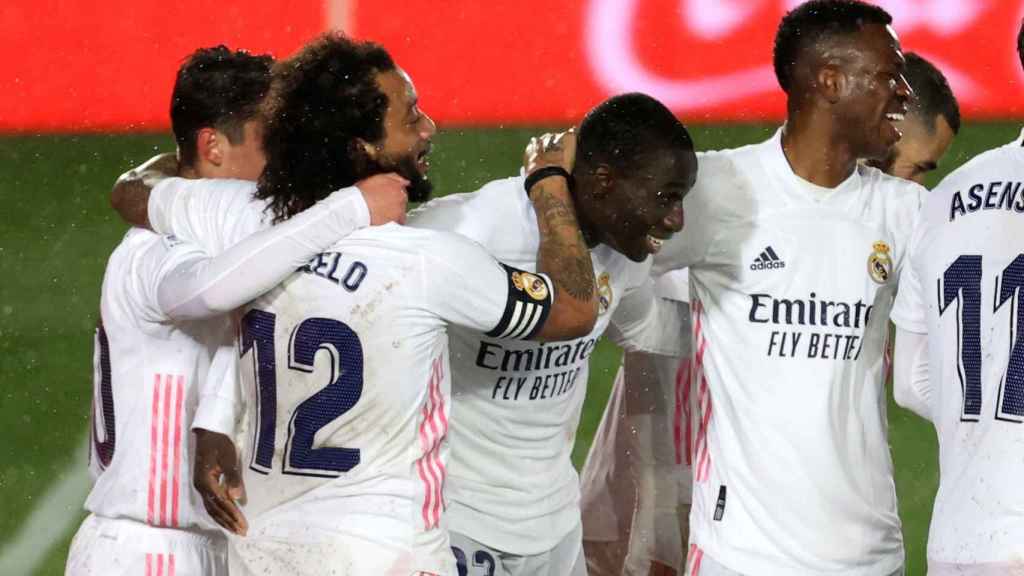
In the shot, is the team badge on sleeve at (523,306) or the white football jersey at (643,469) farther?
the white football jersey at (643,469)

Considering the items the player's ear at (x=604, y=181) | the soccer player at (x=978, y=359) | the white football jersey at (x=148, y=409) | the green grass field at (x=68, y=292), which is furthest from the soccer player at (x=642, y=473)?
the green grass field at (x=68, y=292)

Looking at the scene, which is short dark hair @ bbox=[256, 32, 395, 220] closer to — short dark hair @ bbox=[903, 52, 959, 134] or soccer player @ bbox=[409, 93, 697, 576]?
soccer player @ bbox=[409, 93, 697, 576]

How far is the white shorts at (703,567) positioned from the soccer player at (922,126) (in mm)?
1353

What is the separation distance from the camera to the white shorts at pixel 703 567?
14.0 ft

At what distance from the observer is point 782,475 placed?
4.22 m

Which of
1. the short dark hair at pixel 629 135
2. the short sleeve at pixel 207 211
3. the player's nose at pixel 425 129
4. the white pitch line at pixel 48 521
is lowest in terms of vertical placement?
the white pitch line at pixel 48 521

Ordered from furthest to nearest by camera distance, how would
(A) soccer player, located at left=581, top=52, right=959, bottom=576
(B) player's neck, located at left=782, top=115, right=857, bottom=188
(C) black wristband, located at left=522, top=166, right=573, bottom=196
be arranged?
1. (A) soccer player, located at left=581, top=52, right=959, bottom=576
2. (B) player's neck, located at left=782, top=115, right=857, bottom=188
3. (C) black wristband, located at left=522, top=166, right=573, bottom=196

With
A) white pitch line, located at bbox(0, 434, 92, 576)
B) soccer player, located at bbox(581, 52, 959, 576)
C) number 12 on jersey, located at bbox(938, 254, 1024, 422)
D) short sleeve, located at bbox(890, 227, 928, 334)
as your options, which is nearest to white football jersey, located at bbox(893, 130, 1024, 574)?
number 12 on jersey, located at bbox(938, 254, 1024, 422)

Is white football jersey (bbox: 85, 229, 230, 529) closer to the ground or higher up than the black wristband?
closer to the ground

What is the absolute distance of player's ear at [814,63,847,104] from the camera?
4.33m

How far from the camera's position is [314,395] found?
3.56 metres

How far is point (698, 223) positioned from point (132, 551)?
1.63 metres

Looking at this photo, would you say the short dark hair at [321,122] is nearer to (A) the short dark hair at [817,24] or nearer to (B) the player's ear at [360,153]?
(B) the player's ear at [360,153]

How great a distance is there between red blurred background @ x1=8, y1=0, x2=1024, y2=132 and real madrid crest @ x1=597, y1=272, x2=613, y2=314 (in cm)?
468
